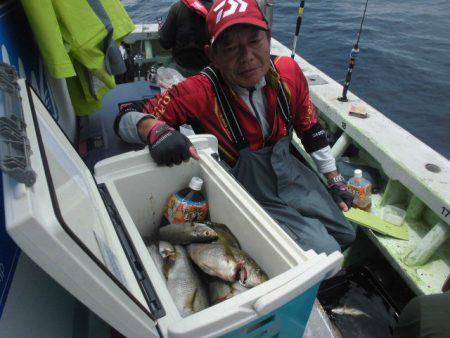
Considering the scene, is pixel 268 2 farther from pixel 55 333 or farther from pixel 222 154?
pixel 55 333

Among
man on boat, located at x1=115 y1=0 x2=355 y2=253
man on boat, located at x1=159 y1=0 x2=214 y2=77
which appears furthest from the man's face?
man on boat, located at x1=159 y1=0 x2=214 y2=77

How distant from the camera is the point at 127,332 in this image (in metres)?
0.75

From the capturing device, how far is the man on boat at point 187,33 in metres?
3.46

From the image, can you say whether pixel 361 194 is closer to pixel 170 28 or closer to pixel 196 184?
pixel 196 184

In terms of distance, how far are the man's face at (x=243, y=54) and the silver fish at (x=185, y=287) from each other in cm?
98

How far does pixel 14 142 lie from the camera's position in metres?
0.59

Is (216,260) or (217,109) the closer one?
(216,260)

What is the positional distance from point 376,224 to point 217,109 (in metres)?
1.43

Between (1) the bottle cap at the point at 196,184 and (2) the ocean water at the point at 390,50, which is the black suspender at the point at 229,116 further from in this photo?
(2) the ocean water at the point at 390,50

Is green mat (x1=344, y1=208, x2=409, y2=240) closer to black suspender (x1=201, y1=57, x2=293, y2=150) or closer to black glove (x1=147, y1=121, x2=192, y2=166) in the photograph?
black suspender (x1=201, y1=57, x2=293, y2=150)

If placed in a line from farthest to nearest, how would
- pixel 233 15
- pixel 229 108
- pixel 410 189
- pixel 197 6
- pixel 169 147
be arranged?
pixel 197 6, pixel 410 189, pixel 229 108, pixel 233 15, pixel 169 147

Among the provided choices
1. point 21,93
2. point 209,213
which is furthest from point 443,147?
point 21,93

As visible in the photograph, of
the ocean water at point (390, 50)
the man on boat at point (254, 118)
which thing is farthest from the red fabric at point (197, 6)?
the ocean water at point (390, 50)

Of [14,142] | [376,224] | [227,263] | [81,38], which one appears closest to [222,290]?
[227,263]
